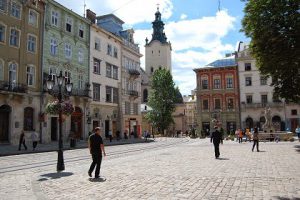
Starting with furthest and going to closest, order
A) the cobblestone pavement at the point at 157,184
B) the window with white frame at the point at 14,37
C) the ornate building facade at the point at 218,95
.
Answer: the ornate building facade at the point at 218,95 → the window with white frame at the point at 14,37 → the cobblestone pavement at the point at 157,184

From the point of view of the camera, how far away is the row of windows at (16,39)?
28.2 meters

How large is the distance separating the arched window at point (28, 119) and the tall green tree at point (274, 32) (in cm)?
2040

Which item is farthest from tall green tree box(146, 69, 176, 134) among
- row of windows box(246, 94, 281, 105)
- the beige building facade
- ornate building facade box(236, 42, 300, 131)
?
the beige building facade

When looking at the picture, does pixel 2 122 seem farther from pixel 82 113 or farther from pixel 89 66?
pixel 89 66

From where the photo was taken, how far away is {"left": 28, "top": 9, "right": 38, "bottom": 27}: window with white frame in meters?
31.2

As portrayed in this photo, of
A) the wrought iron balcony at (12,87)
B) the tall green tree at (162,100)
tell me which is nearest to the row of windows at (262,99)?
the tall green tree at (162,100)

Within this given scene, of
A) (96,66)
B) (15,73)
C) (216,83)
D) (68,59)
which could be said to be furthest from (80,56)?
(216,83)

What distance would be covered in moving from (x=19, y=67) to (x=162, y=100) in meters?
36.0

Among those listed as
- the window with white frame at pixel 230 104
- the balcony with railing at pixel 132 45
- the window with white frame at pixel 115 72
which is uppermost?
the balcony with railing at pixel 132 45

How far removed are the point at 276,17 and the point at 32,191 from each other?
1640 centimetres

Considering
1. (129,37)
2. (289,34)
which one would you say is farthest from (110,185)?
(129,37)

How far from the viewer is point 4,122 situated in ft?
91.9

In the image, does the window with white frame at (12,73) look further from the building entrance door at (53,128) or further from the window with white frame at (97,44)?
the window with white frame at (97,44)

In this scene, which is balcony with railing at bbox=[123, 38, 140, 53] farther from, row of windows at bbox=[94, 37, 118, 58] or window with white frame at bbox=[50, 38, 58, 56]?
window with white frame at bbox=[50, 38, 58, 56]
